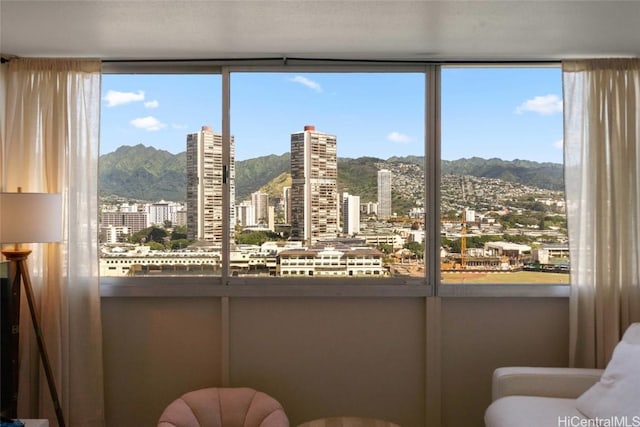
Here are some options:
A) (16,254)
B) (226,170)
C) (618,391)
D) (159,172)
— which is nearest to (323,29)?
(226,170)

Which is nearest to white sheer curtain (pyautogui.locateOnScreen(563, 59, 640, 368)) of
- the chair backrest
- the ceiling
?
the ceiling

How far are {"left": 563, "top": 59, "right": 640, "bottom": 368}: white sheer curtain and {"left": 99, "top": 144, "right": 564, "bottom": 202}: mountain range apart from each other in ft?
0.93

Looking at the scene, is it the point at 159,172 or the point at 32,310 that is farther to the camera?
the point at 159,172

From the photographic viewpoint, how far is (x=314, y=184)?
3326 millimetres

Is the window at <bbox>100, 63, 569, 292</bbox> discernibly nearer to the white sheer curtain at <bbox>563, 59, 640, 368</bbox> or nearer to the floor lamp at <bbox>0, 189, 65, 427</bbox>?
the white sheer curtain at <bbox>563, 59, 640, 368</bbox>

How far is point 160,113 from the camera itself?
3346mm

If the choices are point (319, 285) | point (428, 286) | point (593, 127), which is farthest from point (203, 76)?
point (593, 127)

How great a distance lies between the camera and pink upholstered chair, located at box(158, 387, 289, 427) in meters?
2.80

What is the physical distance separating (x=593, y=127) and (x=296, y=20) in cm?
192

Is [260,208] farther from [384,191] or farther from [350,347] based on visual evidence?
[350,347]

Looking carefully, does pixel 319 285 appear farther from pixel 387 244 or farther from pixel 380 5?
pixel 380 5

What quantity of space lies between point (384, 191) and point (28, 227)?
207cm

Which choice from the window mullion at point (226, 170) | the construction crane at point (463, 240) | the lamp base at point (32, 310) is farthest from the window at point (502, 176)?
the lamp base at point (32, 310)

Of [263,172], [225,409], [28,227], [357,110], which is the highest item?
[357,110]
